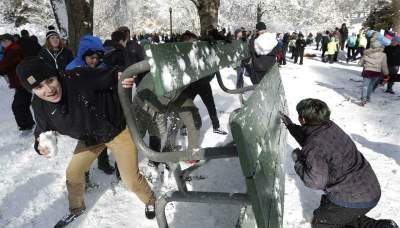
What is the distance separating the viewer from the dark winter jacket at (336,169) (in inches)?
100

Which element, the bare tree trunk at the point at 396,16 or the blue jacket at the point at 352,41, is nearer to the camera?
the blue jacket at the point at 352,41

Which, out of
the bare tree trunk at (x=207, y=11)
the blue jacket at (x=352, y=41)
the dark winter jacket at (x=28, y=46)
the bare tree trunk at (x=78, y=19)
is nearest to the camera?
the bare tree trunk at (x=78, y=19)

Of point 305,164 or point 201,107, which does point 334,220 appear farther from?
Answer: point 201,107

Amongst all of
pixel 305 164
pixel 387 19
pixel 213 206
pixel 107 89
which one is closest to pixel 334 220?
pixel 305 164

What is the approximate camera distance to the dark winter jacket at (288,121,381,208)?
2543 millimetres

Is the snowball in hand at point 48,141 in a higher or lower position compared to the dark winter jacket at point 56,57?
lower

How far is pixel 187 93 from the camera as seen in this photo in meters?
4.18

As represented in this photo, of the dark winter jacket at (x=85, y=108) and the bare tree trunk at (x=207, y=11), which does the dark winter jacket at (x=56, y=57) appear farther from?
the bare tree trunk at (x=207, y=11)

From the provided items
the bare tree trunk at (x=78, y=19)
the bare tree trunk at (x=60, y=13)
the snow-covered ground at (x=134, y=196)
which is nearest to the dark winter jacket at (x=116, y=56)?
the snow-covered ground at (x=134, y=196)

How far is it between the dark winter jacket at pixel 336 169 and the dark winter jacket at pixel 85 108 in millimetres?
1637

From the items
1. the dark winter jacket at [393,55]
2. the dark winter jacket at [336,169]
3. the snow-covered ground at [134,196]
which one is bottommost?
the snow-covered ground at [134,196]

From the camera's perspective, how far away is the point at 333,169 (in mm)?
2572

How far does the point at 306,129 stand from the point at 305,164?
0.30 metres

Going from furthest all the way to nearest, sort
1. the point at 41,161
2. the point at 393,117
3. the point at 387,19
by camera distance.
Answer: the point at 387,19 < the point at 393,117 < the point at 41,161
